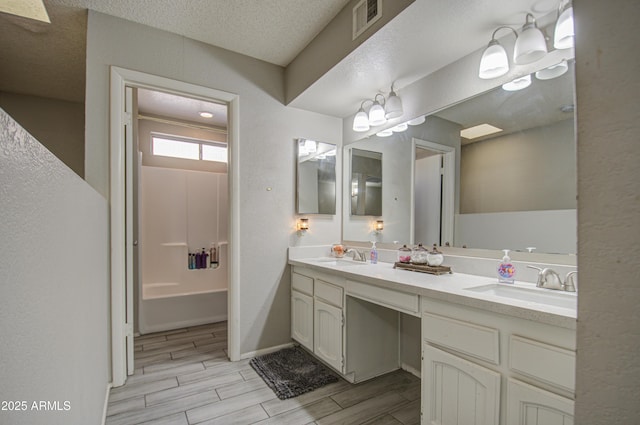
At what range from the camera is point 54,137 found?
11.2 feet

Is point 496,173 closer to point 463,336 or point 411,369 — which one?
point 463,336

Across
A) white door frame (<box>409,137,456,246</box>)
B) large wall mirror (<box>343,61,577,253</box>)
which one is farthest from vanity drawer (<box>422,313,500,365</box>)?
white door frame (<box>409,137,456,246</box>)

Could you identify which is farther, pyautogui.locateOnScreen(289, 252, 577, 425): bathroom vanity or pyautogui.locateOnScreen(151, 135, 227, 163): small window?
pyautogui.locateOnScreen(151, 135, 227, 163): small window

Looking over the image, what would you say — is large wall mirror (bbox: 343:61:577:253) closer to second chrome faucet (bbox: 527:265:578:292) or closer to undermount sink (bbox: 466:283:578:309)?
second chrome faucet (bbox: 527:265:578:292)

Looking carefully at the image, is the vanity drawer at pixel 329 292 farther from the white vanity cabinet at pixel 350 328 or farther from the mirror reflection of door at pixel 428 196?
the mirror reflection of door at pixel 428 196

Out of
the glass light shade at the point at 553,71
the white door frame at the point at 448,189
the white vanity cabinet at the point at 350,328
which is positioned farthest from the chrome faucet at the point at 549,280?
the glass light shade at the point at 553,71

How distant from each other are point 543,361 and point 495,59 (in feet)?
4.94

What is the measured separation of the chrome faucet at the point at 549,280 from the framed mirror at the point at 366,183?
53.8 inches

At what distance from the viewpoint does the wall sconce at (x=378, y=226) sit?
2.62 metres

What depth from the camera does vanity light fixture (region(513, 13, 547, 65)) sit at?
1448 mm

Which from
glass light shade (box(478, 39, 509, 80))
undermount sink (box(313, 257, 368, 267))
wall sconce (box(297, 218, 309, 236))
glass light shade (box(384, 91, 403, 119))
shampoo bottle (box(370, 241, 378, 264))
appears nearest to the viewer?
glass light shade (box(478, 39, 509, 80))

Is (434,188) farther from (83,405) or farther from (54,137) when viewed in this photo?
(54,137)

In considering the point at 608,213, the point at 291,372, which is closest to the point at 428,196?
the point at 291,372

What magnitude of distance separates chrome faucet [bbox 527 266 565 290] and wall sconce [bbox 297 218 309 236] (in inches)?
72.5
